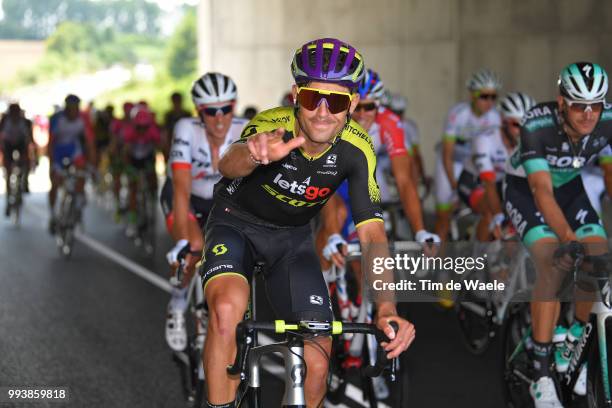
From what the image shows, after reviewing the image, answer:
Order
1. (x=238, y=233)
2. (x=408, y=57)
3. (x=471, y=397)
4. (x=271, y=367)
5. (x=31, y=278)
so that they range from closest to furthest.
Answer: (x=238, y=233), (x=471, y=397), (x=271, y=367), (x=31, y=278), (x=408, y=57)

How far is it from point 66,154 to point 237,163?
10.0 m

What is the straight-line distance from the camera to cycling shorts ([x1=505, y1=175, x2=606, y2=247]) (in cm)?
595

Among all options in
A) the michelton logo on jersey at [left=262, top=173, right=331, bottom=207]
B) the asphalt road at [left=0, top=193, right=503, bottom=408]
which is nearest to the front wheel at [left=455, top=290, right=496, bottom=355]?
the asphalt road at [left=0, top=193, right=503, bottom=408]

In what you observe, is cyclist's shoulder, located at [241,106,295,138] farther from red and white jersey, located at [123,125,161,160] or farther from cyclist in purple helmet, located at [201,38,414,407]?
red and white jersey, located at [123,125,161,160]

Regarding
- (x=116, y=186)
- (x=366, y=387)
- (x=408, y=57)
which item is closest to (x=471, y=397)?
(x=366, y=387)

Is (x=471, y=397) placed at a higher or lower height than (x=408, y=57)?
lower

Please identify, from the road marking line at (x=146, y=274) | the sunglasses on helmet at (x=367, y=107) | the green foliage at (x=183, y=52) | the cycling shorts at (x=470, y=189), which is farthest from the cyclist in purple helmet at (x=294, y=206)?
the green foliage at (x=183, y=52)

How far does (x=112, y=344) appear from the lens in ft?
26.9

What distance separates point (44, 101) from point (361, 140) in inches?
3412

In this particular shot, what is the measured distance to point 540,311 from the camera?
5.59 meters

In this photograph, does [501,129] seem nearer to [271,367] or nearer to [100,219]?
[271,367]

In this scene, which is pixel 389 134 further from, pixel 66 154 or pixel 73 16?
pixel 73 16

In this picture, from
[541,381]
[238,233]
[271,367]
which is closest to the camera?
[238,233]

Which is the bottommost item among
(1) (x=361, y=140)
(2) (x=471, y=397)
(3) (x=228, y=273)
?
(2) (x=471, y=397)
